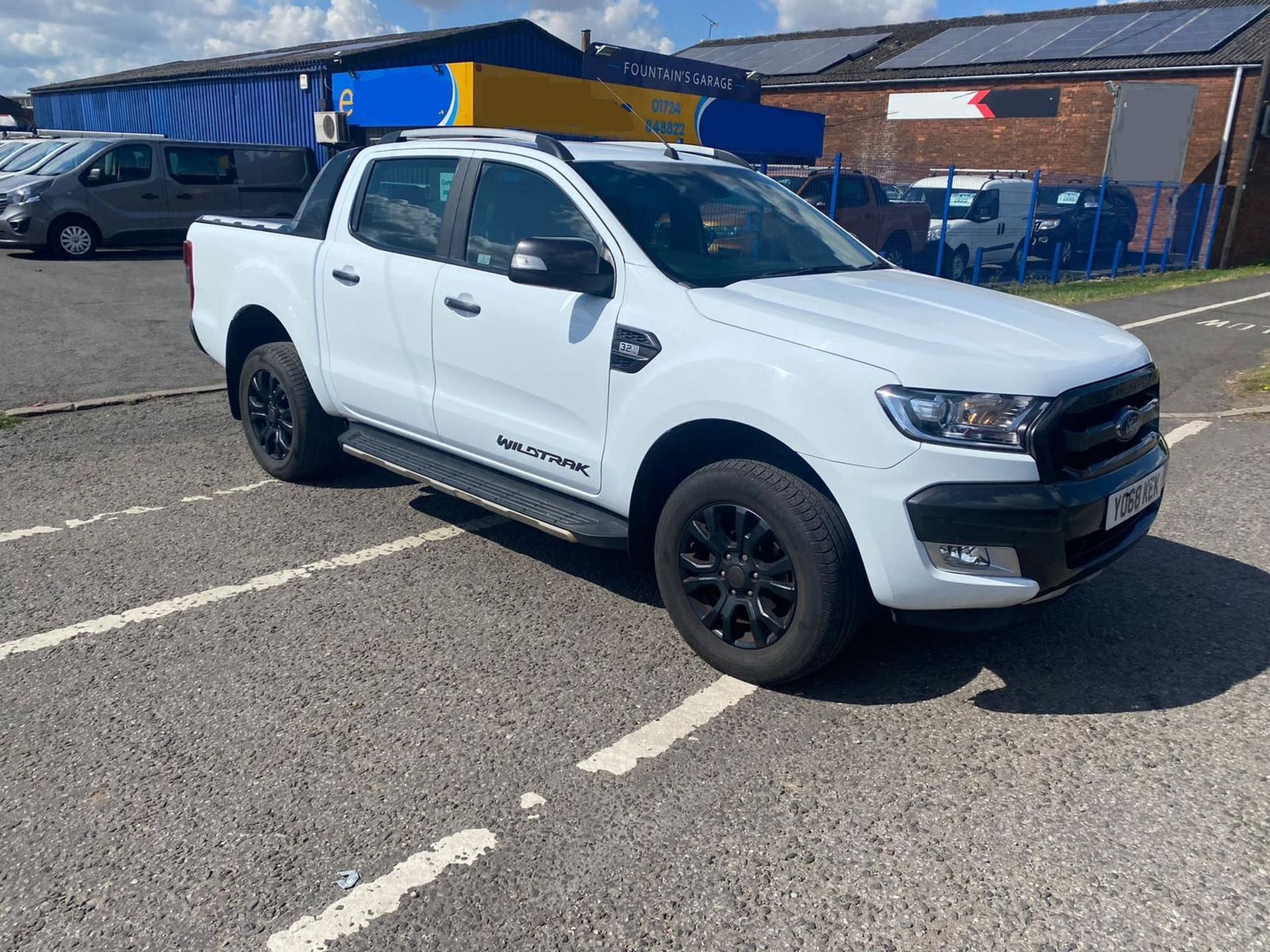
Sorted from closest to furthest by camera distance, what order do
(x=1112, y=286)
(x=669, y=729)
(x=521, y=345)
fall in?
1. (x=669, y=729)
2. (x=521, y=345)
3. (x=1112, y=286)

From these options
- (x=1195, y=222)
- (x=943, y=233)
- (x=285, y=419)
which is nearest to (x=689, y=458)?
(x=285, y=419)

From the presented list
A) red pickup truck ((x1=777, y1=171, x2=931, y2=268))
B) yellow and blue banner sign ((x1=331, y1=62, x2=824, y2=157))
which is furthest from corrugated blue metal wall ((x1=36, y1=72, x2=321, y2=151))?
red pickup truck ((x1=777, y1=171, x2=931, y2=268))

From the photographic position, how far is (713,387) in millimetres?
3482

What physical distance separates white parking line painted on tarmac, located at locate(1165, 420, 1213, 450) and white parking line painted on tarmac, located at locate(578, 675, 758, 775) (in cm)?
467

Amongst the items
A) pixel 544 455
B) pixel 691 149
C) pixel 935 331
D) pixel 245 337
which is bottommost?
pixel 544 455

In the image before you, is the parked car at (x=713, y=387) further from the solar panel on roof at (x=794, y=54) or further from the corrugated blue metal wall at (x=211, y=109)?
the solar panel on roof at (x=794, y=54)

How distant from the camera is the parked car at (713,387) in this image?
3152 millimetres

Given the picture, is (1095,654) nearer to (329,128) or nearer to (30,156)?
(329,128)

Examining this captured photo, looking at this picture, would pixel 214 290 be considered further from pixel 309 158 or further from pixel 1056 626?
pixel 309 158

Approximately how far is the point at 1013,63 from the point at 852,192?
58.1 ft

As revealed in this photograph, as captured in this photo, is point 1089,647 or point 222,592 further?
point 222,592

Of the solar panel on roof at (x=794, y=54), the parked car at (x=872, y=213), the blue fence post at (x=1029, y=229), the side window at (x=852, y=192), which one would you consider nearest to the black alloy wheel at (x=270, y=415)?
the parked car at (x=872, y=213)

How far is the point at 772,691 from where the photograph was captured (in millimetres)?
3621

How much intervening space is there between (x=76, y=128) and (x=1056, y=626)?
118 ft
